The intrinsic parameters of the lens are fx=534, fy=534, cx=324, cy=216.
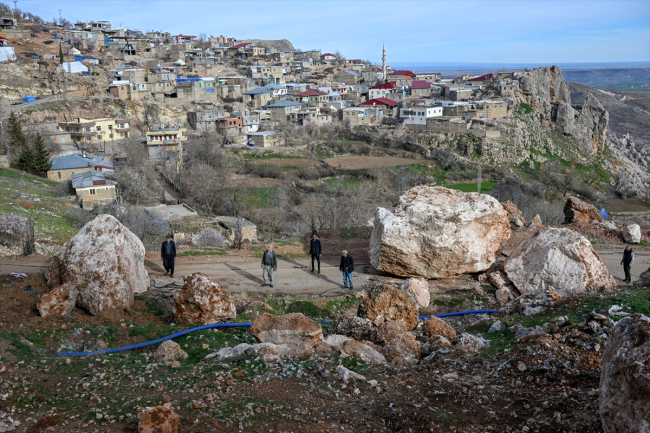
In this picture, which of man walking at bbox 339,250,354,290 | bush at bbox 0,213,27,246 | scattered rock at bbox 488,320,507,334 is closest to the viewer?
scattered rock at bbox 488,320,507,334

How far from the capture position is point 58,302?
9.52 metres

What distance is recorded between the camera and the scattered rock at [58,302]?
31.0 ft

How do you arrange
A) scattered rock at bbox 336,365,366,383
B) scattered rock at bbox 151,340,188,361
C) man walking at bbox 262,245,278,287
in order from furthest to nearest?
man walking at bbox 262,245,278,287, scattered rock at bbox 151,340,188,361, scattered rock at bbox 336,365,366,383

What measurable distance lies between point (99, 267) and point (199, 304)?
2.08 m

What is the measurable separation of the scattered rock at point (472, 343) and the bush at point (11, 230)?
13.6m

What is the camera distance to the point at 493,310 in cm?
1175

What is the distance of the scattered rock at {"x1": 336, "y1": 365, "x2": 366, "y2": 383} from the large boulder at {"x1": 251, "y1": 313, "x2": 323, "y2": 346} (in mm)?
1164

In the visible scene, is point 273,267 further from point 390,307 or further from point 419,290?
point 390,307

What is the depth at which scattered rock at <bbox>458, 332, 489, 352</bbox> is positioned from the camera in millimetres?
8352

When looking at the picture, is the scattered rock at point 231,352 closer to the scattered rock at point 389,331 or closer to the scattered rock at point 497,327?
the scattered rock at point 389,331

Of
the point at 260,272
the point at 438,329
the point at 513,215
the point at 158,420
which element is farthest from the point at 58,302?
the point at 513,215

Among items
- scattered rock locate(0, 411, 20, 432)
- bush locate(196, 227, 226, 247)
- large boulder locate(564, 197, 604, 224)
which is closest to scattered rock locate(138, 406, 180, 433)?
scattered rock locate(0, 411, 20, 432)

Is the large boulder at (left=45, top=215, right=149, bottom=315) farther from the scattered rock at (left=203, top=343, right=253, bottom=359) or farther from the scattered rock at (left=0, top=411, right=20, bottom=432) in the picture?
the scattered rock at (left=0, top=411, right=20, bottom=432)

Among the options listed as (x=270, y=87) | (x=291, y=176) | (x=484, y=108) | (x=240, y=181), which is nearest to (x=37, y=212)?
(x=240, y=181)
